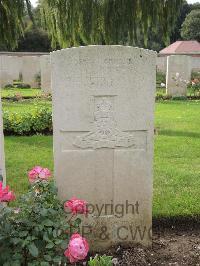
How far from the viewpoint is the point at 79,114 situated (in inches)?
117

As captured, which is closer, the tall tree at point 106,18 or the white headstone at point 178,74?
the tall tree at point 106,18

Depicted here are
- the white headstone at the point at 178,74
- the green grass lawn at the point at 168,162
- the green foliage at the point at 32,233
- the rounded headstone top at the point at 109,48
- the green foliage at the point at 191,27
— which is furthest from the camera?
the green foliage at the point at 191,27

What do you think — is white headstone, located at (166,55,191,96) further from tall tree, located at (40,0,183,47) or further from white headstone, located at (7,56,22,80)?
tall tree, located at (40,0,183,47)

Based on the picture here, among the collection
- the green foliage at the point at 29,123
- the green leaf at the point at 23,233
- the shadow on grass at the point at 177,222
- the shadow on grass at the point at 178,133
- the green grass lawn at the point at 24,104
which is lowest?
the shadow on grass at the point at 177,222

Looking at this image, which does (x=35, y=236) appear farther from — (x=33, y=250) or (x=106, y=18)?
(x=106, y=18)

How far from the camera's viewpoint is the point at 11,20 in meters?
4.38

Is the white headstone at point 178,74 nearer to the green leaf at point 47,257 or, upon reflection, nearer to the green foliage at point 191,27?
the green leaf at point 47,257

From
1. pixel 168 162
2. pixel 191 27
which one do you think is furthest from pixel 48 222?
pixel 191 27

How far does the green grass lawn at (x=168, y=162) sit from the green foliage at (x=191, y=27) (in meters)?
31.6

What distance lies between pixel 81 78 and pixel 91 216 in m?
1.06

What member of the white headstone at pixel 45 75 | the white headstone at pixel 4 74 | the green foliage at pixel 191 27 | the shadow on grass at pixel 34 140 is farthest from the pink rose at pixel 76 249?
the green foliage at pixel 191 27

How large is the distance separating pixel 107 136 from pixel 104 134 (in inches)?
1.1

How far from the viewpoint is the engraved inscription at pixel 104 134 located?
2998mm

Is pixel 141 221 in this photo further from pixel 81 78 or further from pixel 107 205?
pixel 81 78
